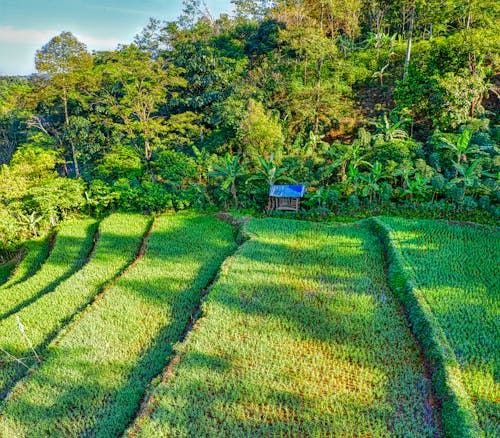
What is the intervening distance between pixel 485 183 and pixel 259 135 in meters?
8.59

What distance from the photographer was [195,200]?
1417 centimetres

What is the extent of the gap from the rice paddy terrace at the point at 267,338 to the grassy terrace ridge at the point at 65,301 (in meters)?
0.05

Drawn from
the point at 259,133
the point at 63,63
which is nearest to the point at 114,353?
the point at 259,133

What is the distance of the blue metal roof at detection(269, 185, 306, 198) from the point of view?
12281mm

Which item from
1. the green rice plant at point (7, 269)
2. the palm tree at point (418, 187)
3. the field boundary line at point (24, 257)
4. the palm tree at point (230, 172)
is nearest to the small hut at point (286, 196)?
the palm tree at point (230, 172)

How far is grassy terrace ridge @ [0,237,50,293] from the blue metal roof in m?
8.36

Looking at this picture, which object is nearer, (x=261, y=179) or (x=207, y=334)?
(x=207, y=334)

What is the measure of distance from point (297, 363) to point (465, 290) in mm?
4211

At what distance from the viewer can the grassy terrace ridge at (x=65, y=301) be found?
7.27 m

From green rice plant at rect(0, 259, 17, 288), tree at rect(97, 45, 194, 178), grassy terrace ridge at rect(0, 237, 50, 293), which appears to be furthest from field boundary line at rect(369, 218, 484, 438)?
tree at rect(97, 45, 194, 178)

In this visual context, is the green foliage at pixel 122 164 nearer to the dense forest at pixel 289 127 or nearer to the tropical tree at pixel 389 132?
the dense forest at pixel 289 127

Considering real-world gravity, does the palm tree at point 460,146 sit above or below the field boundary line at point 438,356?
above

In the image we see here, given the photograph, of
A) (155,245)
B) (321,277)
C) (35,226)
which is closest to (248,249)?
(321,277)

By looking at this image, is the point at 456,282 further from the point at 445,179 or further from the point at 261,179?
the point at 261,179
